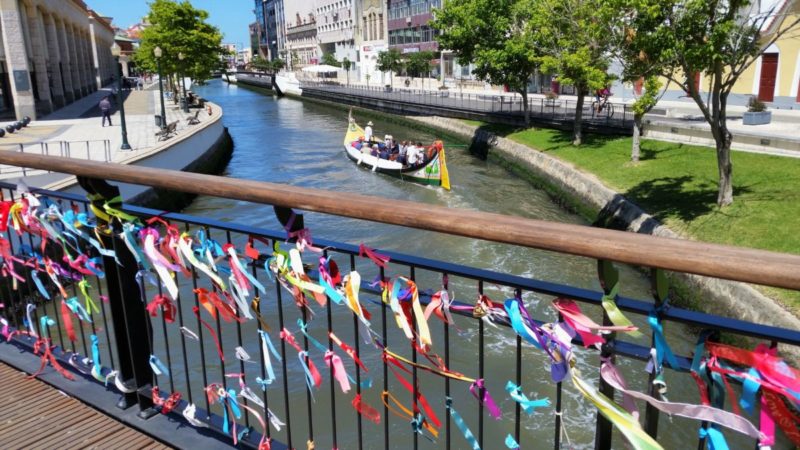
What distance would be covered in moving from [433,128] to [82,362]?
3537 cm

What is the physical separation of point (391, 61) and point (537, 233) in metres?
64.8

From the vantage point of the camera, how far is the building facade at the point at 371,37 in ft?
246

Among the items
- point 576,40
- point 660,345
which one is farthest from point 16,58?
point 660,345

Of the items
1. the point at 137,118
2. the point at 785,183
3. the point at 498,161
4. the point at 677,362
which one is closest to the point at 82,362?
the point at 677,362

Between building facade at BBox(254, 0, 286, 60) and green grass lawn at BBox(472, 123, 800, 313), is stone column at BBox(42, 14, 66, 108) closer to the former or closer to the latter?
green grass lawn at BBox(472, 123, 800, 313)

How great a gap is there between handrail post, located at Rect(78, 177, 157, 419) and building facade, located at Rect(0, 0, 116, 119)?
28605 mm

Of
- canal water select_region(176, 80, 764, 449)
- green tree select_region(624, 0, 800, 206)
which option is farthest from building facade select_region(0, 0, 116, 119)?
green tree select_region(624, 0, 800, 206)

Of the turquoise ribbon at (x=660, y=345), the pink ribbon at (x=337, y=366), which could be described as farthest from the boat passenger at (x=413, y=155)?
the turquoise ribbon at (x=660, y=345)

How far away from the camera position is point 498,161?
27281 mm

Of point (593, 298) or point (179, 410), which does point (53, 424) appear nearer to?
point (179, 410)

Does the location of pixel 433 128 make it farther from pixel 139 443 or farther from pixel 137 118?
pixel 139 443

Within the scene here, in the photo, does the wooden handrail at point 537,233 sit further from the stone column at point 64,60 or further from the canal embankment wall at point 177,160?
the stone column at point 64,60

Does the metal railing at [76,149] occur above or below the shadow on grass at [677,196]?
above

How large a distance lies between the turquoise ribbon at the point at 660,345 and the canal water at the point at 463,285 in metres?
0.80
